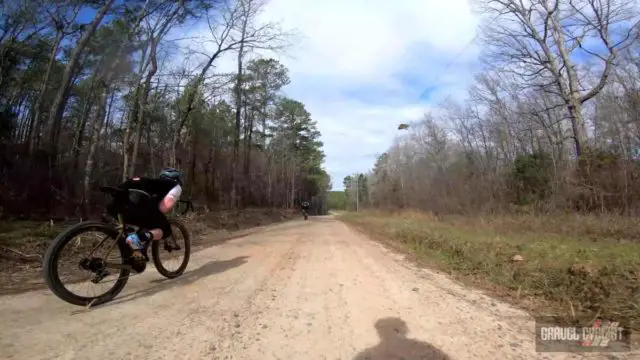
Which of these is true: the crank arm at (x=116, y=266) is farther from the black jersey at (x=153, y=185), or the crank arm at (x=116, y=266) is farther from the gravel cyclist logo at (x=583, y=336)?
the gravel cyclist logo at (x=583, y=336)

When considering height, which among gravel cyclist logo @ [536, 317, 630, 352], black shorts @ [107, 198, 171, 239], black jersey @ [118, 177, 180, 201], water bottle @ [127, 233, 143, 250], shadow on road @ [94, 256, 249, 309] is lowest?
gravel cyclist logo @ [536, 317, 630, 352]

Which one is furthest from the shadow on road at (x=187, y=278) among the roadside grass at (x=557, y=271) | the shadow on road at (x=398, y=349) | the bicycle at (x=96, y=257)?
the roadside grass at (x=557, y=271)

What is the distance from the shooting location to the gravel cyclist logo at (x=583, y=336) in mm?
2869

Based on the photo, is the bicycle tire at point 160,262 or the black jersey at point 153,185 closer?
the black jersey at point 153,185

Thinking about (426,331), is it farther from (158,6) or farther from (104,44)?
(104,44)

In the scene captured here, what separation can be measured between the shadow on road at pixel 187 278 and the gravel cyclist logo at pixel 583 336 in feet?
13.0

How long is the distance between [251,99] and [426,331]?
Result: 99.8 feet

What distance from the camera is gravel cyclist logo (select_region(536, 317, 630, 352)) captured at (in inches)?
113

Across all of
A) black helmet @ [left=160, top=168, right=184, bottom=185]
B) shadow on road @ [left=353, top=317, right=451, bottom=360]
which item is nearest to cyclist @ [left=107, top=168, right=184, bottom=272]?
black helmet @ [left=160, top=168, right=184, bottom=185]

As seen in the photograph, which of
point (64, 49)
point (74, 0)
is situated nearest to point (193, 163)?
point (64, 49)

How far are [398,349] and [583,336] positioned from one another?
5.58 ft

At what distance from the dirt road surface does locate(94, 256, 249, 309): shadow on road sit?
3 centimetres

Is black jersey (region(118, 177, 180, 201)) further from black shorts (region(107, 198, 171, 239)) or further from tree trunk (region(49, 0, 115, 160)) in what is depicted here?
tree trunk (region(49, 0, 115, 160))

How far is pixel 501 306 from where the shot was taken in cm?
406
